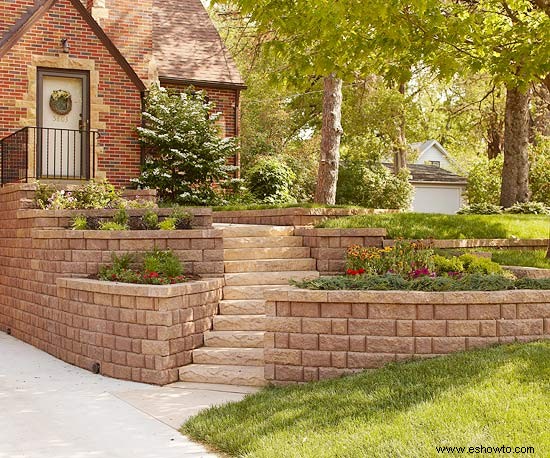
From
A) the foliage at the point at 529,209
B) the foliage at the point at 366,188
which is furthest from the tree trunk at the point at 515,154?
the foliage at the point at 366,188

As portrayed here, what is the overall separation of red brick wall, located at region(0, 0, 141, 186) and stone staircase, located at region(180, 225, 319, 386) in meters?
5.91

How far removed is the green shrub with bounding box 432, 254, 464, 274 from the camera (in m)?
9.05

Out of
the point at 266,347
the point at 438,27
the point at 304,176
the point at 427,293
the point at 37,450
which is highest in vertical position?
the point at 438,27

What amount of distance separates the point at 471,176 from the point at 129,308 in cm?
2144

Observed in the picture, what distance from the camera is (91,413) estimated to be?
666cm

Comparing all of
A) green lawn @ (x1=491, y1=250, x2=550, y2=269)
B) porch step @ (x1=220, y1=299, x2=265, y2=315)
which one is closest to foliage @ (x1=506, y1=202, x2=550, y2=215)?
green lawn @ (x1=491, y1=250, x2=550, y2=269)

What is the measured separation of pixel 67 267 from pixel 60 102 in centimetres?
673

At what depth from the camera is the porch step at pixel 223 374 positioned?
7555 mm

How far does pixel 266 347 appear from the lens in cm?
727

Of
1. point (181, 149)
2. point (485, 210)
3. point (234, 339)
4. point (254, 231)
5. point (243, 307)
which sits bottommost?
point (234, 339)

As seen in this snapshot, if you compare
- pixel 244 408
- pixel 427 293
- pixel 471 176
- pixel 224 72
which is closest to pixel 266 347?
pixel 244 408

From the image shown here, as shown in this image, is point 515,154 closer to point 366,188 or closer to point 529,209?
point 529,209

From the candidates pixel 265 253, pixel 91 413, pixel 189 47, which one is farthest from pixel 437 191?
pixel 91 413

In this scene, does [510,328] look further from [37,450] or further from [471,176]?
[471,176]
